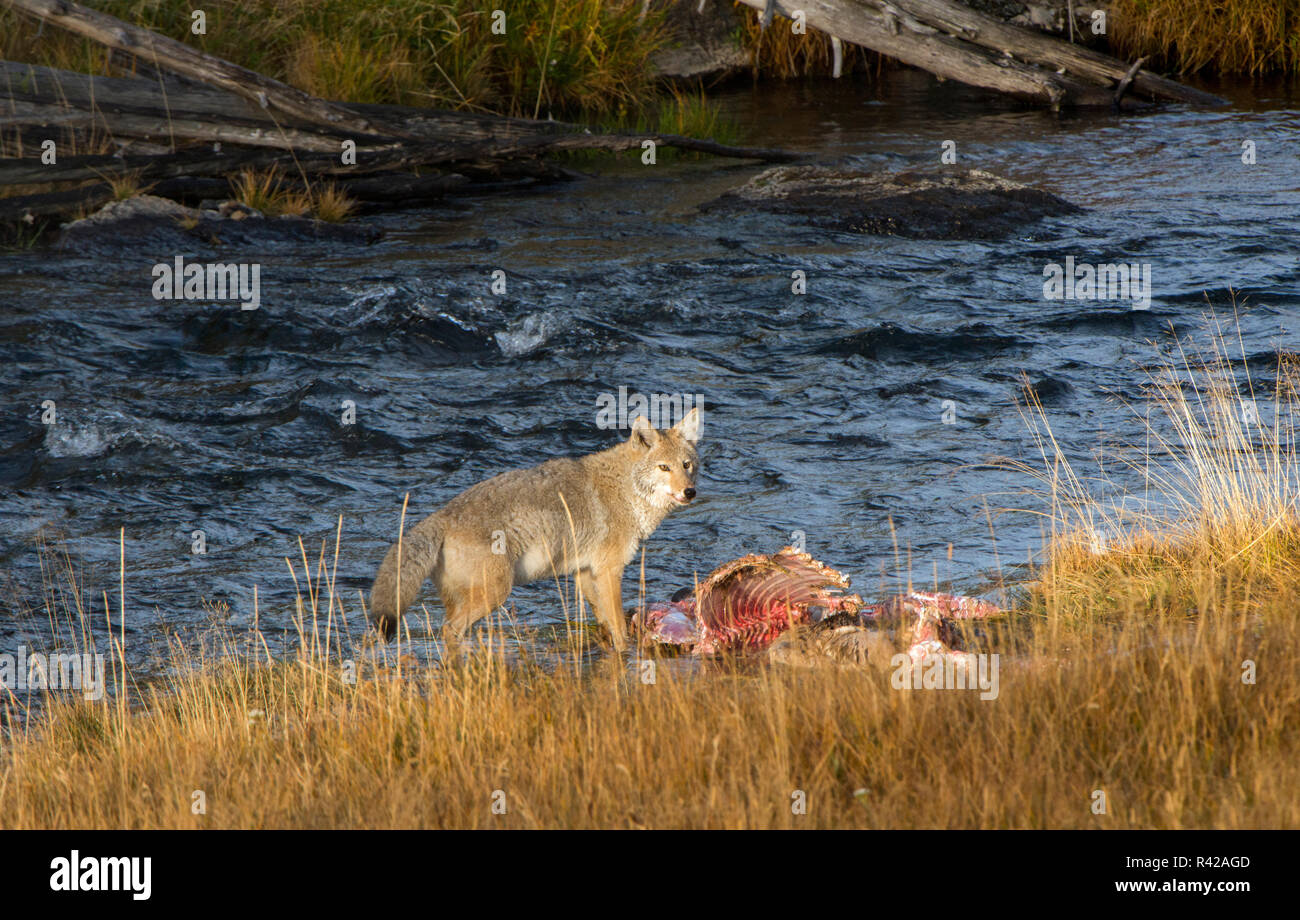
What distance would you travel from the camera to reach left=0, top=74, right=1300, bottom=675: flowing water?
834 cm

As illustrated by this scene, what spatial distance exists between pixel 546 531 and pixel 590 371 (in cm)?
417

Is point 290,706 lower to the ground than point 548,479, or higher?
lower

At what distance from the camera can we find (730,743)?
456 cm

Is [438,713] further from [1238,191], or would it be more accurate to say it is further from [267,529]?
[1238,191]

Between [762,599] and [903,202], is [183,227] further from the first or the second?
[762,599]

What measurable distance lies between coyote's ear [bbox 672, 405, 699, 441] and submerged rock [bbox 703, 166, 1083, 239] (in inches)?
291

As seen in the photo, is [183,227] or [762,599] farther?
[183,227]

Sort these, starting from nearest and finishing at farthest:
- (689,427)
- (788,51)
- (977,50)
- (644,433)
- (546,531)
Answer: (546,531), (644,433), (689,427), (977,50), (788,51)

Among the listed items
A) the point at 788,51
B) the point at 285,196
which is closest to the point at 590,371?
the point at 285,196

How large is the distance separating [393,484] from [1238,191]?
1120 centimetres

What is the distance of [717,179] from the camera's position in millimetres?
17328

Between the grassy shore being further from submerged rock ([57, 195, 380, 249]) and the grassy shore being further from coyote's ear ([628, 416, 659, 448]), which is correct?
submerged rock ([57, 195, 380, 249])

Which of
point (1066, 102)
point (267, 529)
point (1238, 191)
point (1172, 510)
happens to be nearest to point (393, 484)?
point (267, 529)

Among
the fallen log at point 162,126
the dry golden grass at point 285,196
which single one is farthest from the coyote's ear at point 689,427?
the fallen log at point 162,126
